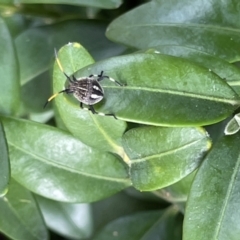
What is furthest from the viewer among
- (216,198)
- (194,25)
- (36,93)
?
(36,93)

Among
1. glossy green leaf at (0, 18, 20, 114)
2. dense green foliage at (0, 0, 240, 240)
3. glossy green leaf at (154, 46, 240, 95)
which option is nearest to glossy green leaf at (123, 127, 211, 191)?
dense green foliage at (0, 0, 240, 240)

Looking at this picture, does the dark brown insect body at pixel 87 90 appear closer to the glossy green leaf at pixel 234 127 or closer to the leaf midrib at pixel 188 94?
the leaf midrib at pixel 188 94

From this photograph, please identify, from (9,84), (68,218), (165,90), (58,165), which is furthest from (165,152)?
(68,218)

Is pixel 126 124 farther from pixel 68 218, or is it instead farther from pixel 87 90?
pixel 68 218

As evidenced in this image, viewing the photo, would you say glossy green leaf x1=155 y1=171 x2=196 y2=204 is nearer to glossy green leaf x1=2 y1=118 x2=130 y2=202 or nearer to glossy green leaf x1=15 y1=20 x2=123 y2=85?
glossy green leaf x1=2 y1=118 x2=130 y2=202

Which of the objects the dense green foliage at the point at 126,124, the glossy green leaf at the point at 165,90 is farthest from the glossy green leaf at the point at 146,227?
the glossy green leaf at the point at 165,90

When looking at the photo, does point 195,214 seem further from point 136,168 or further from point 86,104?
point 86,104
